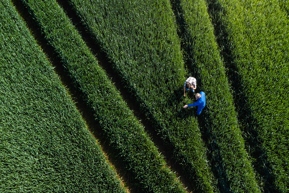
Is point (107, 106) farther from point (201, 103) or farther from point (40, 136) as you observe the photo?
point (201, 103)

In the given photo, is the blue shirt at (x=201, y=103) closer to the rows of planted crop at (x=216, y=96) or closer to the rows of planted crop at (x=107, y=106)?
the rows of planted crop at (x=216, y=96)

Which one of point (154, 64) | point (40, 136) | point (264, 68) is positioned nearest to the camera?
point (40, 136)

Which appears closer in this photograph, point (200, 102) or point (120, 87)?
point (200, 102)

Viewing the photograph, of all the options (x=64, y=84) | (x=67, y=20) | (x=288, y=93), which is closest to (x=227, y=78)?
(x=288, y=93)

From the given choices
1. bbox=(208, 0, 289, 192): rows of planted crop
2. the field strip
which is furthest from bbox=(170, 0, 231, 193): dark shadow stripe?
bbox=(208, 0, 289, 192): rows of planted crop

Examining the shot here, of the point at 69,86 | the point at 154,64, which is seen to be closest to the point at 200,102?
the point at 154,64

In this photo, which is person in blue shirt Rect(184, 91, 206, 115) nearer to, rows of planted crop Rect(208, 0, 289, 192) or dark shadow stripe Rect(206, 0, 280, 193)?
dark shadow stripe Rect(206, 0, 280, 193)

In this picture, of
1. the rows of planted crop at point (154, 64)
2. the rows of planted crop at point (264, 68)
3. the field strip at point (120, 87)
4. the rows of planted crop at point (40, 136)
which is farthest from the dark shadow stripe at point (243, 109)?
the rows of planted crop at point (40, 136)
